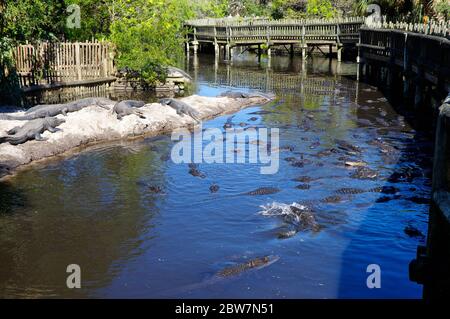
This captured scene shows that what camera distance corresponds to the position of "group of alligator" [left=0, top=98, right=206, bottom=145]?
13.4 metres

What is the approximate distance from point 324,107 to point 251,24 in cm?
1943

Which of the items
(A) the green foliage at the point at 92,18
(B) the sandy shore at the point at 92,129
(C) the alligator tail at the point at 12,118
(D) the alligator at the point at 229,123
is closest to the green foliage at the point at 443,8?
(B) the sandy shore at the point at 92,129

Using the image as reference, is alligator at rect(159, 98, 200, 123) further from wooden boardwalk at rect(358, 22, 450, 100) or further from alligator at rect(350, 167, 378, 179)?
wooden boardwalk at rect(358, 22, 450, 100)

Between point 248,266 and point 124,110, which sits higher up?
point 124,110

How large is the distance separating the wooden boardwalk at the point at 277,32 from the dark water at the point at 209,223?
60.6 ft

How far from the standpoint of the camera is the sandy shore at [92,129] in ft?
41.4

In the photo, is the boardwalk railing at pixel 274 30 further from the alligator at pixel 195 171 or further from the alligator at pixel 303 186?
the alligator at pixel 303 186

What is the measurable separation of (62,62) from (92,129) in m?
6.62

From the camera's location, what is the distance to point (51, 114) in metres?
15.2

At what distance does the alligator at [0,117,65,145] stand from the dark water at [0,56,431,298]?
125 centimetres

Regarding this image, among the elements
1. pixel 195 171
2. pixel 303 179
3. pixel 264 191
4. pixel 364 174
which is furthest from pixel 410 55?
pixel 264 191

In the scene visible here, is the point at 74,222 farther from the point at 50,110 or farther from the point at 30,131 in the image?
the point at 50,110

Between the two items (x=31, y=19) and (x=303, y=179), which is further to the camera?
(x=31, y=19)
